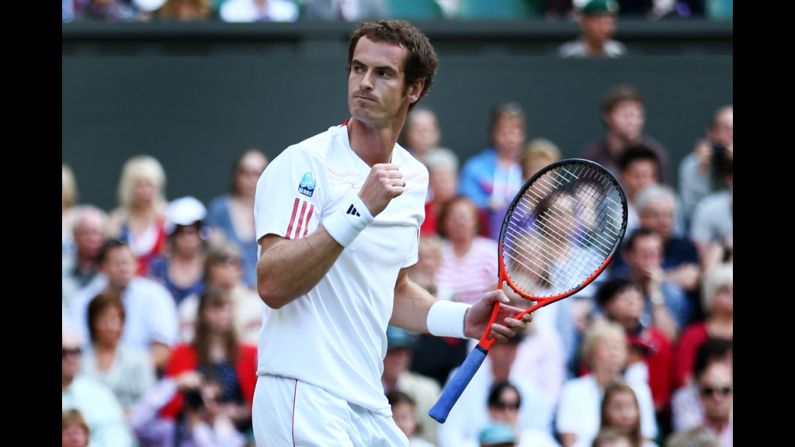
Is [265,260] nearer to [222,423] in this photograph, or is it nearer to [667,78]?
[222,423]

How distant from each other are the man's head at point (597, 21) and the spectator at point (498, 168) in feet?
3.57

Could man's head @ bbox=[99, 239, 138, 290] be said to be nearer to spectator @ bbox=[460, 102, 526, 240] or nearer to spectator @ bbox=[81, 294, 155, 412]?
spectator @ bbox=[81, 294, 155, 412]

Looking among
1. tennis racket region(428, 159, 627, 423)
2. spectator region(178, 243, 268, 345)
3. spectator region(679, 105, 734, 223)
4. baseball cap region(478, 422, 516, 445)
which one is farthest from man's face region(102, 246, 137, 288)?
spectator region(679, 105, 734, 223)

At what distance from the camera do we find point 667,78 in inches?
410

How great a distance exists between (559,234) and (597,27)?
15.0 ft

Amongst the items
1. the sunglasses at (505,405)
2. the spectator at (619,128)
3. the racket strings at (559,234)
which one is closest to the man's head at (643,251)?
the spectator at (619,128)

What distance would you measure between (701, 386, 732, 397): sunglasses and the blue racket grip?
3480 millimetres

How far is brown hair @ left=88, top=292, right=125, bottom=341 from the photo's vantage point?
25.9 ft

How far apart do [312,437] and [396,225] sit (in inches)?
29.1

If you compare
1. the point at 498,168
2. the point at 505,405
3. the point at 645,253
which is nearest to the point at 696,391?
the point at 645,253

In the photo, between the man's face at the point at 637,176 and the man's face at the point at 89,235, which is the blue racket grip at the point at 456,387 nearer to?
the man's face at the point at 89,235

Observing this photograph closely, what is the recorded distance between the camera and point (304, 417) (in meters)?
4.55

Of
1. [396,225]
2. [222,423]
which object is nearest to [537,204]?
[396,225]

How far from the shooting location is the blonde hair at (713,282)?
27.0ft
